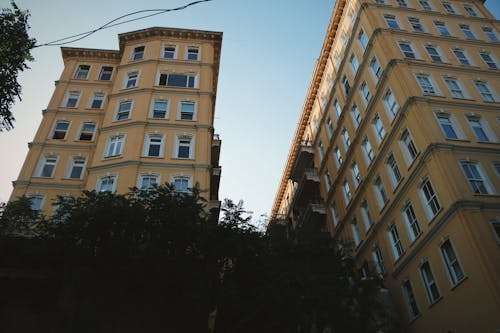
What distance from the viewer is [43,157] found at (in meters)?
29.5

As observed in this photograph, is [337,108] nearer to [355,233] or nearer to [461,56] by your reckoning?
[461,56]

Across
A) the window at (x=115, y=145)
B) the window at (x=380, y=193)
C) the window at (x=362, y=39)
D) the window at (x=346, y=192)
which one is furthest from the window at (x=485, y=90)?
the window at (x=115, y=145)

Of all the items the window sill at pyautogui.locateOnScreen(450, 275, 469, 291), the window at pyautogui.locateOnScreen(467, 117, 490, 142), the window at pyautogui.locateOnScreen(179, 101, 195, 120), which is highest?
the window at pyautogui.locateOnScreen(179, 101, 195, 120)

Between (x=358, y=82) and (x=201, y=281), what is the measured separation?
66.1 ft

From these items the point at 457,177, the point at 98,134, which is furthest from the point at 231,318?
the point at 98,134

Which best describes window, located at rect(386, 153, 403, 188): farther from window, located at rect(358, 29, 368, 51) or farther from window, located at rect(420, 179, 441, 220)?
window, located at rect(358, 29, 368, 51)

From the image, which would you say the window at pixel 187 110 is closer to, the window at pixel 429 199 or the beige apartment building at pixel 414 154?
the beige apartment building at pixel 414 154

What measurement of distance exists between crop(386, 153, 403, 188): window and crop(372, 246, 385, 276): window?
13.9 feet

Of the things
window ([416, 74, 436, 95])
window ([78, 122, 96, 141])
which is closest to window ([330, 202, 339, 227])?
window ([416, 74, 436, 95])

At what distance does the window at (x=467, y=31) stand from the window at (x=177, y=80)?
795 inches

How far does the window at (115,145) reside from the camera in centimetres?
2855

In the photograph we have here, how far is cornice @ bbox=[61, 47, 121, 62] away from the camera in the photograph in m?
36.4

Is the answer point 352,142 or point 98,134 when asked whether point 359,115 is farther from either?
point 98,134

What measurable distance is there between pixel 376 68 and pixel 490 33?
34.8ft
